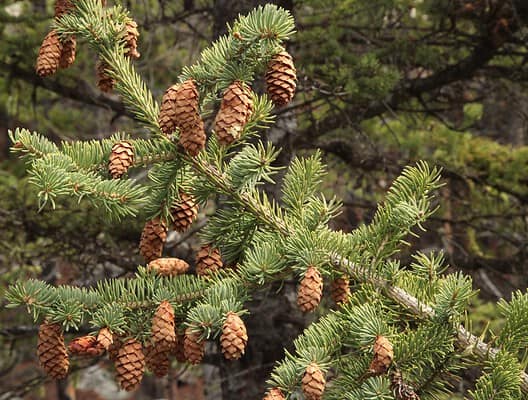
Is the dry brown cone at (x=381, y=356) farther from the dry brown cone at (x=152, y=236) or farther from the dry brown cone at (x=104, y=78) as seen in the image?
the dry brown cone at (x=104, y=78)

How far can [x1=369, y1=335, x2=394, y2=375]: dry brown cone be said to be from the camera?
2.41 meters

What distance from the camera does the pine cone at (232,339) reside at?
2385 millimetres

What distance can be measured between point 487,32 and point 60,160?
4.46 meters

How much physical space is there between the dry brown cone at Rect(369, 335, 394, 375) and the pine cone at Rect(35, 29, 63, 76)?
133cm

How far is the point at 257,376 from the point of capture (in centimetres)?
608

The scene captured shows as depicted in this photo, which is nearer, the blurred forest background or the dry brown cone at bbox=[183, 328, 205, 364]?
the dry brown cone at bbox=[183, 328, 205, 364]

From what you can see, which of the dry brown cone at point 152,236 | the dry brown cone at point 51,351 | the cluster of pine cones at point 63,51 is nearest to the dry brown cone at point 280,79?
the cluster of pine cones at point 63,51

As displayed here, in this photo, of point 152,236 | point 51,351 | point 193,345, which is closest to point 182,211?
point 152,236

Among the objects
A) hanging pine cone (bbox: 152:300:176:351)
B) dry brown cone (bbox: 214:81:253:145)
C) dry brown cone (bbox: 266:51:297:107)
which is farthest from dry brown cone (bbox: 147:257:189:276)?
dry brown cone (bbox: 266:51:297:107)

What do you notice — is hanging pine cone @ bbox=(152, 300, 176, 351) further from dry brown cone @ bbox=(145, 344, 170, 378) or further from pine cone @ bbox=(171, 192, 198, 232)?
pine cone @ bbox=(171, 192, 198, 232)

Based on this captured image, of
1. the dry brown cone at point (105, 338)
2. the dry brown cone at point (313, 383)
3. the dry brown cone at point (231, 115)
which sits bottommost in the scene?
the dry brown cone at point (313, 383)

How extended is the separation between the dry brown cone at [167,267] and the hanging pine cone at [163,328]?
0.23 m

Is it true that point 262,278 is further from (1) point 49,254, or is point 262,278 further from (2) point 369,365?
(1) point 49,254

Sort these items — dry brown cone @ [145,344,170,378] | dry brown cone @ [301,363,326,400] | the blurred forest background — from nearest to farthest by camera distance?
dry brown cone @ [301,363,326,400], dry brown cone @ [145,344,170,378], the blurred forest background
